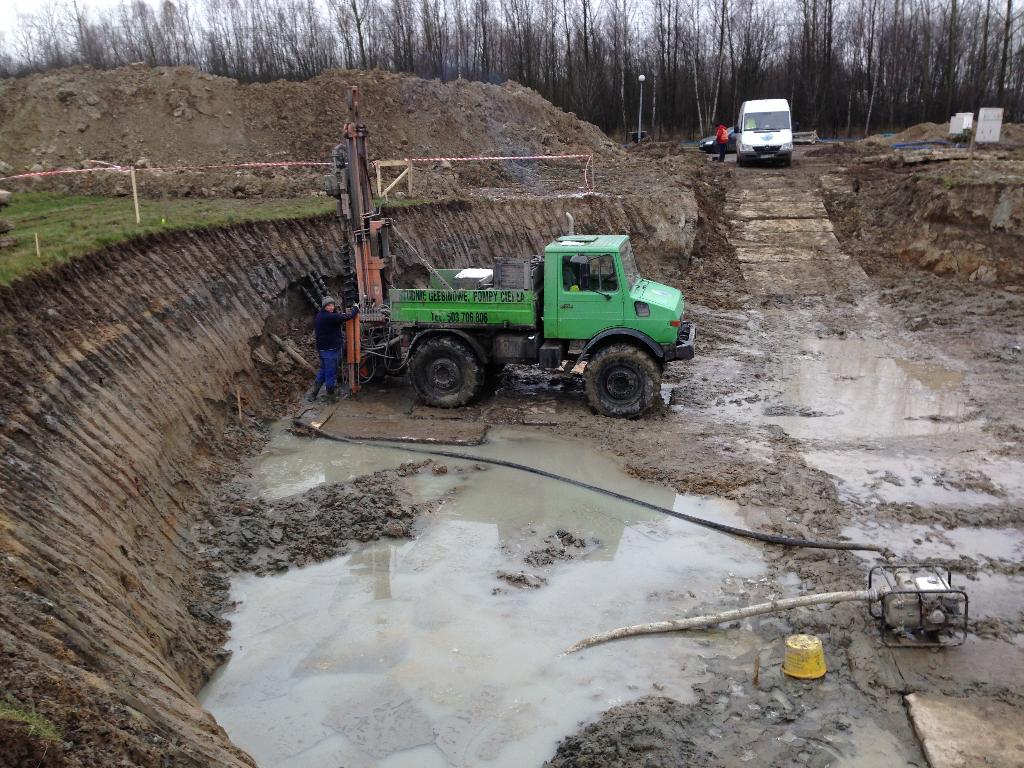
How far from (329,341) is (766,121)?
19.2 meters

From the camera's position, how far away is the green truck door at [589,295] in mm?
11797

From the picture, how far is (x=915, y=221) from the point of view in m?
20.4

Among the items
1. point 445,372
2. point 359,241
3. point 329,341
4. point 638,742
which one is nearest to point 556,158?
point 359,241

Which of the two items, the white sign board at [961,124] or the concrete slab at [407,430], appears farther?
the white sign board at [961,124]

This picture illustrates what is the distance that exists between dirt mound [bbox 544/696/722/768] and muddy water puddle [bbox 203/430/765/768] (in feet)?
0.70

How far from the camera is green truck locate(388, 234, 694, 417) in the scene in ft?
39.0

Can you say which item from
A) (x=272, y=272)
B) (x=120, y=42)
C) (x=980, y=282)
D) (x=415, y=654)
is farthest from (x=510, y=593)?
(x=120, y=42)

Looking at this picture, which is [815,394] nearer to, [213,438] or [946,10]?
[213,438]

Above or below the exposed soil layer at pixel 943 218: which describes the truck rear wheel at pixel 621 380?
below

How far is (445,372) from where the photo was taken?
12703 mm

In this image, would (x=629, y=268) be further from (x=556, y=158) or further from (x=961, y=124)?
(x=961, y=124)

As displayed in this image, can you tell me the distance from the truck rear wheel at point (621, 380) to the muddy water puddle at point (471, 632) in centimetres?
206

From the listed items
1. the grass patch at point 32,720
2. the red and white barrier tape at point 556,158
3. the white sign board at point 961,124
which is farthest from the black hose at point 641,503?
the white sign board at point 961,124

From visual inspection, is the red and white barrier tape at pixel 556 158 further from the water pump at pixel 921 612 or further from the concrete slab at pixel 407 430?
the water pump at pixel 921 612
